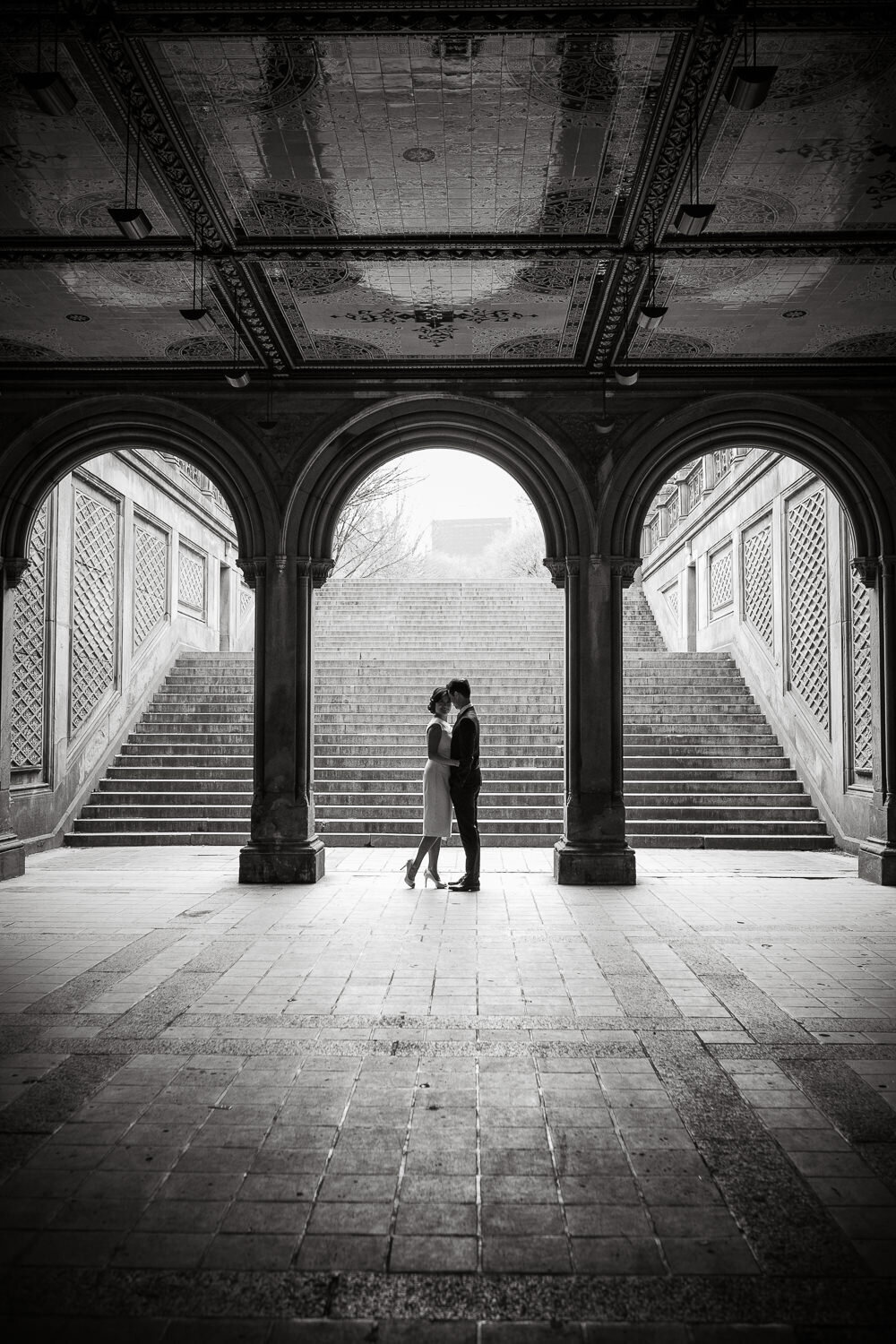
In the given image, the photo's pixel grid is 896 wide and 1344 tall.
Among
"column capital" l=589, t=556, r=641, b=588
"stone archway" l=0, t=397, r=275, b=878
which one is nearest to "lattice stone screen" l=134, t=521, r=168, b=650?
"stone archway" l=0, t=397, r=275, b=878

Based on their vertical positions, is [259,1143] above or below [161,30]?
below

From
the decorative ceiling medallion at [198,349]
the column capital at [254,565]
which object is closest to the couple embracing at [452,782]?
the column capital at [254,565]

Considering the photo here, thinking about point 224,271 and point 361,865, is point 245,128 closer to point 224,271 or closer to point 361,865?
point 224,271

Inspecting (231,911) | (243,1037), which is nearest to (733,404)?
(231,911)

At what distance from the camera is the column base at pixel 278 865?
8.94m

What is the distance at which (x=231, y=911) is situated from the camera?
24.6ft

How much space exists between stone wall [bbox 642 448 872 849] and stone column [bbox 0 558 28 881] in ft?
27.8

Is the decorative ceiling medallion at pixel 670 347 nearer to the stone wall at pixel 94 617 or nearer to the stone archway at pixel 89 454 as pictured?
the stone archway at pixel 89 454

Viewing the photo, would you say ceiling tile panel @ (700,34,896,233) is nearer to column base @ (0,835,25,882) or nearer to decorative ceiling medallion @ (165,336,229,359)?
decorative ceiling medallion @ (165,336,229,359)

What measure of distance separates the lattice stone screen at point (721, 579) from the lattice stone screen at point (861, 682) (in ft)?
15.8

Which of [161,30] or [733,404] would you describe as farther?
[733,404]

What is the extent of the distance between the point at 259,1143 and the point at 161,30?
4.84 metres

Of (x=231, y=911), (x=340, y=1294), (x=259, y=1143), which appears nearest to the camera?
(x=340, y=1294)

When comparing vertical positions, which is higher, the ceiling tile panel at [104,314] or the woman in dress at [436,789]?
the ceiling tile panel at [104,314]
